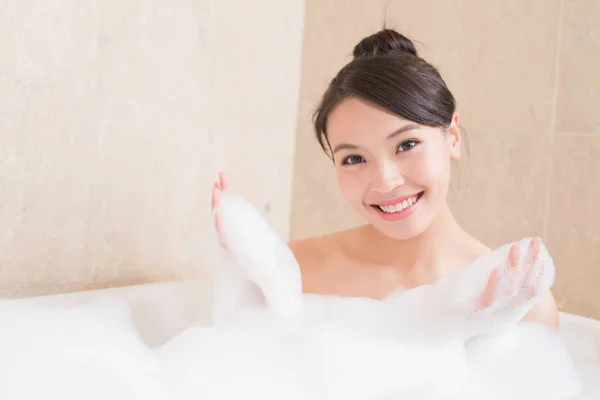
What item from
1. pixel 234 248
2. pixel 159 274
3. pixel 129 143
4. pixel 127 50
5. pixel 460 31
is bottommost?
pixel 159 274

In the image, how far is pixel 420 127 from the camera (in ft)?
3.97

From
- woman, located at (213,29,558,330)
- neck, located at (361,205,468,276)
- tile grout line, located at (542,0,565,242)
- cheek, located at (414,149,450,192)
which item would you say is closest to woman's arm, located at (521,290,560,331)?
woman, located at (213,29,558,330)

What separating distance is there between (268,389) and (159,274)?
644 mm

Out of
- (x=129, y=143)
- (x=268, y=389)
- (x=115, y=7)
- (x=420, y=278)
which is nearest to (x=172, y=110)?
(x=129, y=143)

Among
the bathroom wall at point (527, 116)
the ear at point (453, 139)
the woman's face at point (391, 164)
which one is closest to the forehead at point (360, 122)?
the woman's face at point (391, 164)

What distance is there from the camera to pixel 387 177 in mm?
1192

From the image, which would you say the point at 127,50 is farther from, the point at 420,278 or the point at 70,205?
the point at 420,278

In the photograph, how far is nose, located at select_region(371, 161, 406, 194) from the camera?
1.19 metres

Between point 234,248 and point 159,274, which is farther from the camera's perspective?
point 159,274

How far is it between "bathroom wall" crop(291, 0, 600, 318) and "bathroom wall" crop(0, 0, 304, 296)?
18.6 inches

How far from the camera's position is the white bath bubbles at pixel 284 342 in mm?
900

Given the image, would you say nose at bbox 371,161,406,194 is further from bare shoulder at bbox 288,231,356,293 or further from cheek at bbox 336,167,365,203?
bare shoulder at bbox 288,231,356,293

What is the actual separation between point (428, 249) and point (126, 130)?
2.11 ft

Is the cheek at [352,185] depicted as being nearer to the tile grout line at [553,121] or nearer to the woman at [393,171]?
the woman at [393,171]
